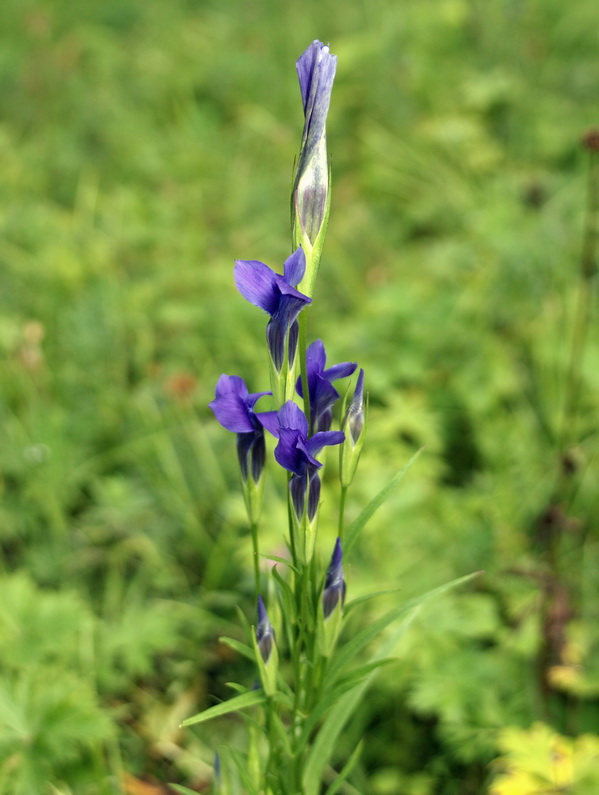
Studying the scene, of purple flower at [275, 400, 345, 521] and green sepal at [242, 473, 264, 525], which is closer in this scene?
purple flower at [275, 400, 345, 521]

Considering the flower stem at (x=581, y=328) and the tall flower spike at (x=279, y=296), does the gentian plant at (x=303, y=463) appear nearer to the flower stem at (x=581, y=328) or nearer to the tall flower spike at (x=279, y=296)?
the tall flower spike at (x=279, y=296)

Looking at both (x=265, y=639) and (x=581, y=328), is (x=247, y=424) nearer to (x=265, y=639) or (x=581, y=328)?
(x=265, y=639)

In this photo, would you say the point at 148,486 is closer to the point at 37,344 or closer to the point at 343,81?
the point at 37,344

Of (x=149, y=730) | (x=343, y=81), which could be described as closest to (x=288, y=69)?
(x=343, y=81)

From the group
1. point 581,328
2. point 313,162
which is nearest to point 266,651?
point 313,162

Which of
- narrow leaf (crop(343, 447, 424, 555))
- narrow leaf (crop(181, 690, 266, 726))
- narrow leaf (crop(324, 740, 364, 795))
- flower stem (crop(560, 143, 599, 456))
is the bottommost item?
narrow leaf (crop(324, 740, 364, 795))

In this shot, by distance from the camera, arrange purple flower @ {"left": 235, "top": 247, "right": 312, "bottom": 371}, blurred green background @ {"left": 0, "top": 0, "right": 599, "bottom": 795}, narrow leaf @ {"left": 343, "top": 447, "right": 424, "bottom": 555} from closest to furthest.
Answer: purple flower @ {"left": 235, "top": 247, "right": 312, "bottom": 371} → narrow leaf @ {"left": 343, "top": 447, "right": 424, "bottom": 555} → blurred green background @ {"left": 0, "top": 0, "right": 599, "bottom": 795}

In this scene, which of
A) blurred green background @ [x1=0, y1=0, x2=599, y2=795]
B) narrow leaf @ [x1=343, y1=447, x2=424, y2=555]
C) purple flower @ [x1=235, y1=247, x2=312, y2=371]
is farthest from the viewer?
blurred green background @ [x1=0, y1=0, x2=599, y2=795]

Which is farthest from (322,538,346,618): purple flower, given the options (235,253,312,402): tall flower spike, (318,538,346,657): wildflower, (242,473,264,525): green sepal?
(235,253,312,402): tall flower spike

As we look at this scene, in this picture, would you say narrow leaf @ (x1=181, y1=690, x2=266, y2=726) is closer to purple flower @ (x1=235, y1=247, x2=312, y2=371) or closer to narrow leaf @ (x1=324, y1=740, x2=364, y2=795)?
narrow leaf @ (x1=324, y1=740, x2=364, y2=795)
